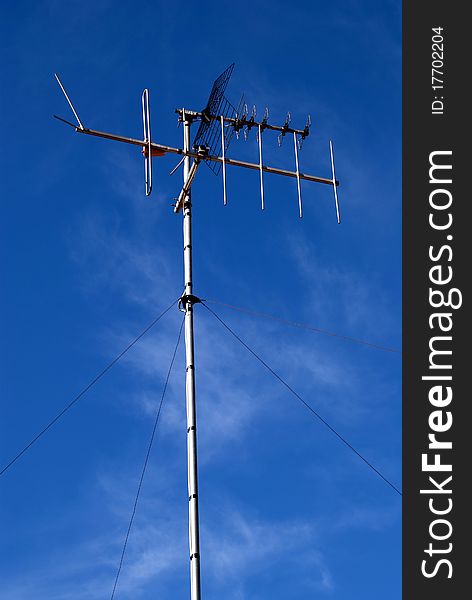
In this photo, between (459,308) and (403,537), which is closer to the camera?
(403,537)

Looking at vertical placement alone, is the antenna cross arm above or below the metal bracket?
above

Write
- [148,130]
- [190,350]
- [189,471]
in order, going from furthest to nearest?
[148,130] < [190,350] < [189,471]

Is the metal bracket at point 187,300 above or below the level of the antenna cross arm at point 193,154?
below

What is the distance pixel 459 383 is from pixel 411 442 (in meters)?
1.19

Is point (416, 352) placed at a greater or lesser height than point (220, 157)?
lesser

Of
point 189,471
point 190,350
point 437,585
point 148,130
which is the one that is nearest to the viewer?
point 437,585

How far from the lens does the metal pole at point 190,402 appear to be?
497 inches

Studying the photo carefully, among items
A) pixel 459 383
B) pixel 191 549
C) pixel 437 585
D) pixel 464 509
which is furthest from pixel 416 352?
pixel 191 549

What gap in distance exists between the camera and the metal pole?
1262 centimetres

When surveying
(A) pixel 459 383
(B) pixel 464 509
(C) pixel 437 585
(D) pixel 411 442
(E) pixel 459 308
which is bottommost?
(C) pixel 437 585

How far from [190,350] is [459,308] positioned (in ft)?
14.4

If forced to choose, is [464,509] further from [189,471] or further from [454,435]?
[189,471]

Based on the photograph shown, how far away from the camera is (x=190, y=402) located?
1411cm

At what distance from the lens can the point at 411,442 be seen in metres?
13.7
